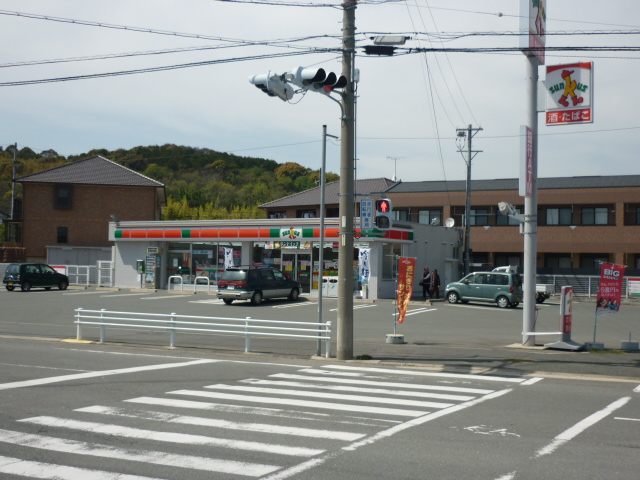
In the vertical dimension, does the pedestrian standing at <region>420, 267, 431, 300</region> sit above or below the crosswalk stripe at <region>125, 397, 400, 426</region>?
above

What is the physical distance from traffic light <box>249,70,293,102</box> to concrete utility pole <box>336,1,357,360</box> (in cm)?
219

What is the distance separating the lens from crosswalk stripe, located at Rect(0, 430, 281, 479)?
254 inches

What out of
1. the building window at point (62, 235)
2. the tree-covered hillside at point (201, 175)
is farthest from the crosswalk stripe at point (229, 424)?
the tree-covered hillside at point (201, 175)

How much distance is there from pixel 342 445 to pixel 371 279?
26820 millimetres

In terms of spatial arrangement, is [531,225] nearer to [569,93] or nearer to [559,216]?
[569,93]

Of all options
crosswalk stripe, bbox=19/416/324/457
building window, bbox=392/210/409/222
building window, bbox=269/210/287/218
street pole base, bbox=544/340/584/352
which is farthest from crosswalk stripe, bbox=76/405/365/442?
building window, bbox=269/210/287/218

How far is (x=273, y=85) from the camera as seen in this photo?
12.7m

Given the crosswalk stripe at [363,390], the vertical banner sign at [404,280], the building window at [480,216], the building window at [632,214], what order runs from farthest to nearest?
the building window at [480,216] → the building window at [632,214] → the vertical banner sign at [404,280] → the crosswalk stripe at [363,390]

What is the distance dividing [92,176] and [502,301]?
39919mm

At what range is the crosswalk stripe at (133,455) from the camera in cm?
645

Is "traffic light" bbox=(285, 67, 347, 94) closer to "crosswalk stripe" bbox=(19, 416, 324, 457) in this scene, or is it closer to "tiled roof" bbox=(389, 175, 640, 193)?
"crosswalk stripe" bbox=(19, 416, 324, 457)

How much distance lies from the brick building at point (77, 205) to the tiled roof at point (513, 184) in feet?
72.4

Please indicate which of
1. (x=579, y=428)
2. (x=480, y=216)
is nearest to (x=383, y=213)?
(x=579, y=428)

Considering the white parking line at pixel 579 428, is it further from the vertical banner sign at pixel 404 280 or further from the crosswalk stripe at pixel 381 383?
the vertical banner sign at pixel 404 280
